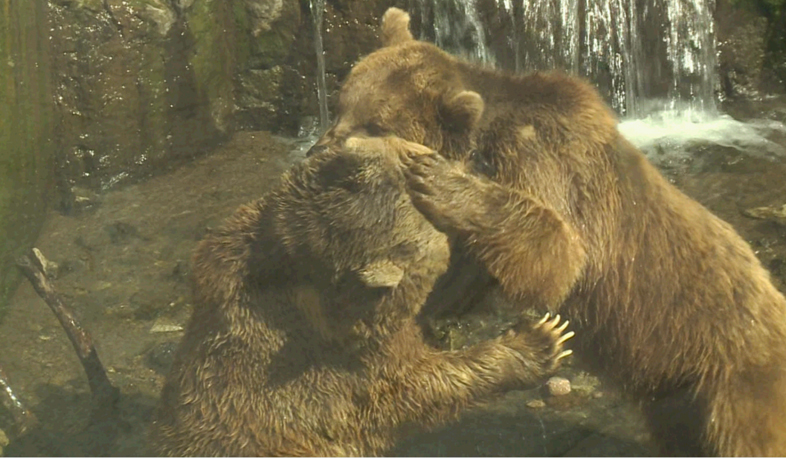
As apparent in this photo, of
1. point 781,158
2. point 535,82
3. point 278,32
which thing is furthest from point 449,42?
point 535,82

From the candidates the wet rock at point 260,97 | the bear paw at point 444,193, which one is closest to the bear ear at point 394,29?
the bear paw at point 444,193

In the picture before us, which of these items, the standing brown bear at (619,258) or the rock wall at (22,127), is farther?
the rock wall at (22,127)

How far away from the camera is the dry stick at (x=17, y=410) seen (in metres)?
4.46

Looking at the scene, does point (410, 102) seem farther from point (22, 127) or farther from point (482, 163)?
point (22, 127)

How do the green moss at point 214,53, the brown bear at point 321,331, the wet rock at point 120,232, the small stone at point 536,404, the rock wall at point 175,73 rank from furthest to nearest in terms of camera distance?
the green moss at point 214,53, the rock wall at point 175,73, the wet rock at point 120,232, the small stone at point 536,404, the brown bear at point 321,331

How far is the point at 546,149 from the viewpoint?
3943mm

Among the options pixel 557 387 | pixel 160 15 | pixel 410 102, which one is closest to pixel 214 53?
pixel 160 15

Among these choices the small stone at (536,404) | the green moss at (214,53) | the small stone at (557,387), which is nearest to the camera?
the small stone at (536,404)

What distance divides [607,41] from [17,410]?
18.4ft

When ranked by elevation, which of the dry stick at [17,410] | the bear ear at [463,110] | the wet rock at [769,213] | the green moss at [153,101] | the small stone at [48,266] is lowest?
the dry stick at [17,410]

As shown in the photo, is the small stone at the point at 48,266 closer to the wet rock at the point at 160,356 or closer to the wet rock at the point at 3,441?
the wet rock at the point at 160,356

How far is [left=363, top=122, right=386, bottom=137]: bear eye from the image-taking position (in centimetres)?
438

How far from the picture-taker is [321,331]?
358cm

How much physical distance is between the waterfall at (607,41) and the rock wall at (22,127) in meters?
3.11
